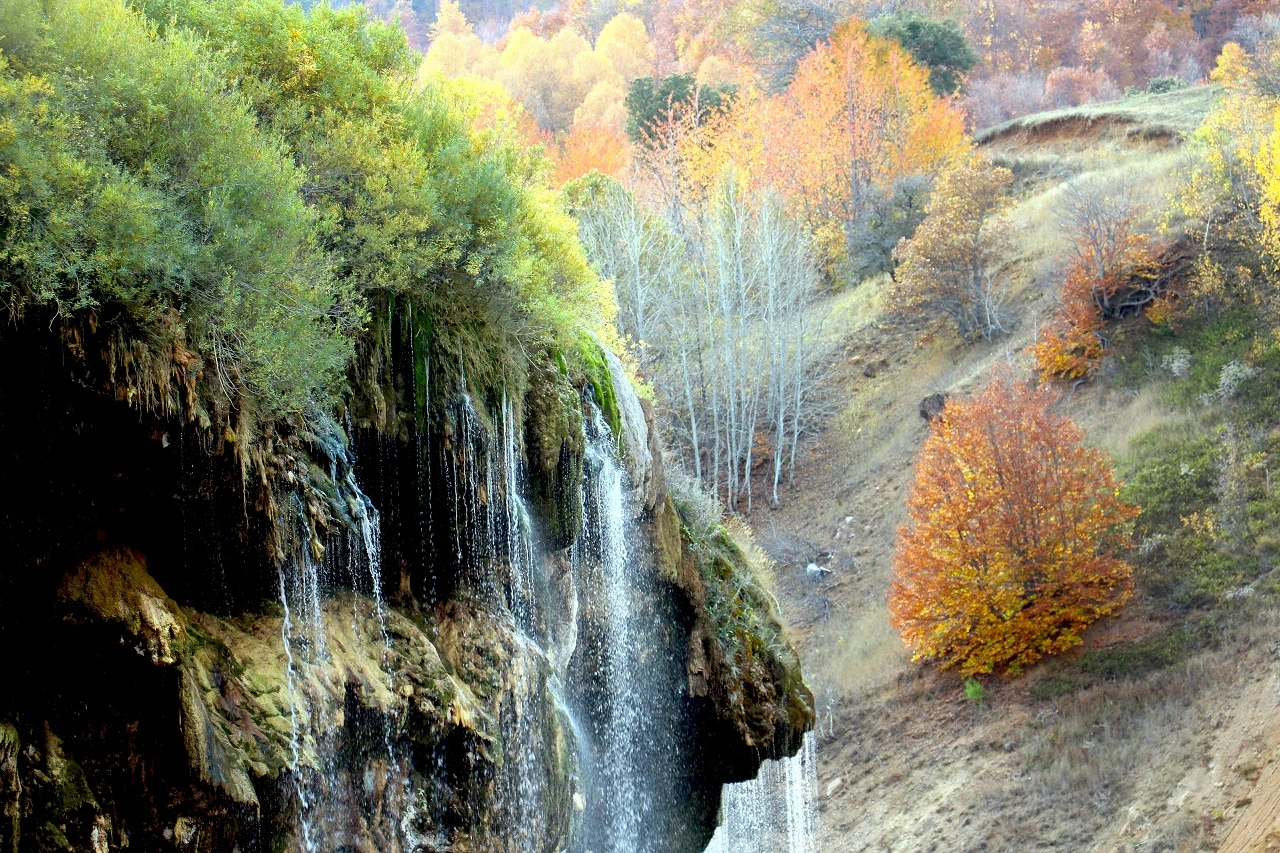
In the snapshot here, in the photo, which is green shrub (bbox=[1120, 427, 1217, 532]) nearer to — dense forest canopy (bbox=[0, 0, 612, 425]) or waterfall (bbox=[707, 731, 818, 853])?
waterfall (bbox=[707, 731, 818, 853])

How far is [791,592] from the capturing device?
27969 millimetres

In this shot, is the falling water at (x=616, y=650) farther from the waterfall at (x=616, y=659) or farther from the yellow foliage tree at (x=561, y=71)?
the yellow foliage tree at (x=561, y=71)

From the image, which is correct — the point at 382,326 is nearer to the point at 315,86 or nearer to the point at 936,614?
the point at 315,86

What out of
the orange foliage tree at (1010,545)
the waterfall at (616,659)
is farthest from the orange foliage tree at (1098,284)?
the waterfall at (616,659)

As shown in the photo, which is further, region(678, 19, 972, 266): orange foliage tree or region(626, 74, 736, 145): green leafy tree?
region(626, 74, 736, 145): green leafy tree

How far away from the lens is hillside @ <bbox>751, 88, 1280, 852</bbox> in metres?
18.3

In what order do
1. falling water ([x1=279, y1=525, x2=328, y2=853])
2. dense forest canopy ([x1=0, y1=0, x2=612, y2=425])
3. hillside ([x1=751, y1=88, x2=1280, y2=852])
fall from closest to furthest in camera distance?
dense forest canopy ([x1=0, y1=0, x2=612, y2=425]), falling water ([x1=279, y1=525, x2=328, y2=853]), hillside ([x1=751, y1=88, x2=1280, y2=852])

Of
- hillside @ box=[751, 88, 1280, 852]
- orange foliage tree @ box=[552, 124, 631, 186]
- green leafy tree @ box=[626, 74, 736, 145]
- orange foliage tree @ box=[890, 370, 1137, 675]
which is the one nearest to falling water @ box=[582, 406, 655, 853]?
hillside @ box=[751, 88, 1280, 852]

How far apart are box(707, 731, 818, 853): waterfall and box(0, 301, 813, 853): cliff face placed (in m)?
4.58

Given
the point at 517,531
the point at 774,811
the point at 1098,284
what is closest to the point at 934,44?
the point at 1098,284

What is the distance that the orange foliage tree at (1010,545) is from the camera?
2217 centimetres

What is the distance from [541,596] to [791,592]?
16881 mm

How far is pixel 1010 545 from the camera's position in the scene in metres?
22.6

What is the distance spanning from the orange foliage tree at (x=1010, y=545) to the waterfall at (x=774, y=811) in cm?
379
